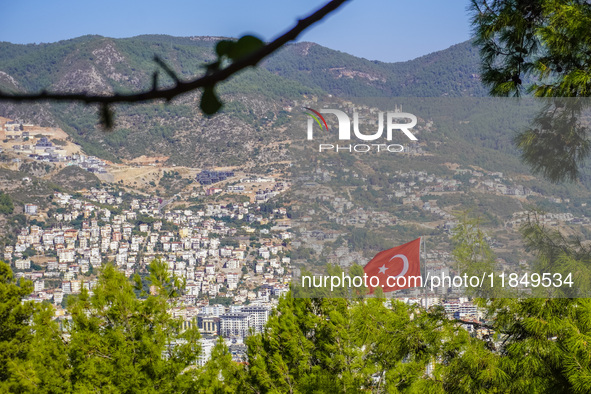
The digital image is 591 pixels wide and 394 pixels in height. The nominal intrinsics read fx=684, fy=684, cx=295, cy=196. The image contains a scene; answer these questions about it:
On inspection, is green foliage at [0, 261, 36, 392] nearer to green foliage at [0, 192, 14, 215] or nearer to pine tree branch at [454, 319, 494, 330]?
pine tree branch at [454, 319, 494, 330]

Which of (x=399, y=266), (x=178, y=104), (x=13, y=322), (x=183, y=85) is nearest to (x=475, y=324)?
(x=399, y=266)

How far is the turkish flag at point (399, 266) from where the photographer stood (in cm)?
349

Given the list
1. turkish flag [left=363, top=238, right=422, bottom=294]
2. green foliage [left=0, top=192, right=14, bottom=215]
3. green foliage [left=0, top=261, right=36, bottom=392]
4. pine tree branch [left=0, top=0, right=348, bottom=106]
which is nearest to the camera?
pine tree branch [left=0, top=0, right=348, bottom=106]

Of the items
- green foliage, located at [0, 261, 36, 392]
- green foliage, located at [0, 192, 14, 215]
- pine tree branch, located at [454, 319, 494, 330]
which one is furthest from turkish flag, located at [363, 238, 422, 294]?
green foliage, located at [0, 192, 14, 215]

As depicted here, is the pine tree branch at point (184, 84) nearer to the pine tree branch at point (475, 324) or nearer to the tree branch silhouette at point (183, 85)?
the tree branch silhouette at point (183, 85)

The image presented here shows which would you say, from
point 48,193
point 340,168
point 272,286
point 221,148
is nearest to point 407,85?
point 272,286

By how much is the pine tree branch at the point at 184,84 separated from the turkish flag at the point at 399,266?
128 inches

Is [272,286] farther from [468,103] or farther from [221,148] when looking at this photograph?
[468,103]

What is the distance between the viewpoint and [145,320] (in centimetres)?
679

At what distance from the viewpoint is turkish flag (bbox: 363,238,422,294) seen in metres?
3.49

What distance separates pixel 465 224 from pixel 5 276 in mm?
7029

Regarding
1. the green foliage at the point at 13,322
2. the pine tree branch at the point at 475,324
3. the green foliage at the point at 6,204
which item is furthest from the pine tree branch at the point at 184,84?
the green foliage at the point at 6,204

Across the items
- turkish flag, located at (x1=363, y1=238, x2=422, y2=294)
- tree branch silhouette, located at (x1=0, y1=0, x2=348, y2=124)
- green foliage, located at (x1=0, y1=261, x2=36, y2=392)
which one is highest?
tree branch silhouette, located at (x1=0, y1=0, x2=348, y2=124)

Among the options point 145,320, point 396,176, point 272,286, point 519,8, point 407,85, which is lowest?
point 272,286
